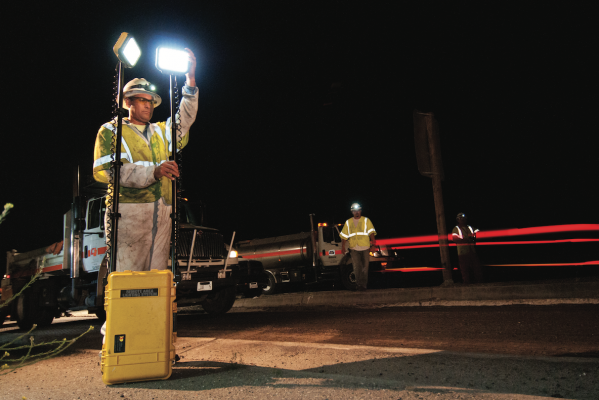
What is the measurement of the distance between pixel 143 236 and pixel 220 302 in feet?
21.8

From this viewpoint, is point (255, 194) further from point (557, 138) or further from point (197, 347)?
point (197, 347)

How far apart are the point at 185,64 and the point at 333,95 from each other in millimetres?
13432

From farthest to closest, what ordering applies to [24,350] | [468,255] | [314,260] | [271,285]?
[271,285]
[314,260]
[468,255]
[24,350]

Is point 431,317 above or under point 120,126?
under

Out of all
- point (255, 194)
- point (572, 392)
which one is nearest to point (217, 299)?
point (572, 392)

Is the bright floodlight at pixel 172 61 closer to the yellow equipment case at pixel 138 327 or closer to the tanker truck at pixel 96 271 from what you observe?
the yellow equipment case at pixel 138 327

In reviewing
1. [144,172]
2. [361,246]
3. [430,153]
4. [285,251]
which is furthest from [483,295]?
[285,251]

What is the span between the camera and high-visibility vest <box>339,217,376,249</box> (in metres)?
10.6

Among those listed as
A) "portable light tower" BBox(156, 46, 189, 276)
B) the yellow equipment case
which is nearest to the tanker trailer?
"portable light tower" BBox(156, 46, 189, 276)

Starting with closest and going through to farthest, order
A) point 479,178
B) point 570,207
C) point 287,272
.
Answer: point 287,272
point 570,207
point 479,178

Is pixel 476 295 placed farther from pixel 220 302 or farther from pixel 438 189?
pixel 220 302

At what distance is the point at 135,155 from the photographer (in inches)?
150

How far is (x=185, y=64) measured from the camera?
12.9 feet

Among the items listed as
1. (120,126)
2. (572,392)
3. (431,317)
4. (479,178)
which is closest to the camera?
(572,392)
